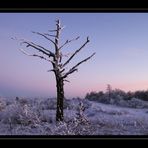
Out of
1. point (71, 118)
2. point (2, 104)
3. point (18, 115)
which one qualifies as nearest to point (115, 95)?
point (71, 118)

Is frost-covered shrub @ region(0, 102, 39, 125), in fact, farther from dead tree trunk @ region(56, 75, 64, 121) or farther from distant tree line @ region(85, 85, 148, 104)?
distant tree line @ region(85, 85, 148, 104)

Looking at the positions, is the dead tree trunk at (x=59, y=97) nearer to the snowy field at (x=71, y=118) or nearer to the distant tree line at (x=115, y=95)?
the snowy field at (x=71, y=118)

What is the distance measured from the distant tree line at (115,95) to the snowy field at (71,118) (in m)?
0.07

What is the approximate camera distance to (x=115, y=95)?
5746mm

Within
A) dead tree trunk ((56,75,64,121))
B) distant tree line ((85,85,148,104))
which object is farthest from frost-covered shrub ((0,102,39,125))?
distant tree line ((85,85,148,104))

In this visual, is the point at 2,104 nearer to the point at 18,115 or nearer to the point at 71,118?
the point at 18,115

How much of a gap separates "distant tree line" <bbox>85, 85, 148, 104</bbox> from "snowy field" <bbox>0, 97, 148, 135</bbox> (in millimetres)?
69

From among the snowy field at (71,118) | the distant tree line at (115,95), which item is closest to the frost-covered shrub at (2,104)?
the snowy field at (71,118)

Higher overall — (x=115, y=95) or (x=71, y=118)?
(x=115, y=95)

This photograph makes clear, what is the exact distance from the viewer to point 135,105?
582 centimetres

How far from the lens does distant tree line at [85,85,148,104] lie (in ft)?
18.8

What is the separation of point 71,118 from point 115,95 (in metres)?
0.52

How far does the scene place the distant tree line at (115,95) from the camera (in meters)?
5.74

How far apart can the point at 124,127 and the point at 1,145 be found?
129cm
